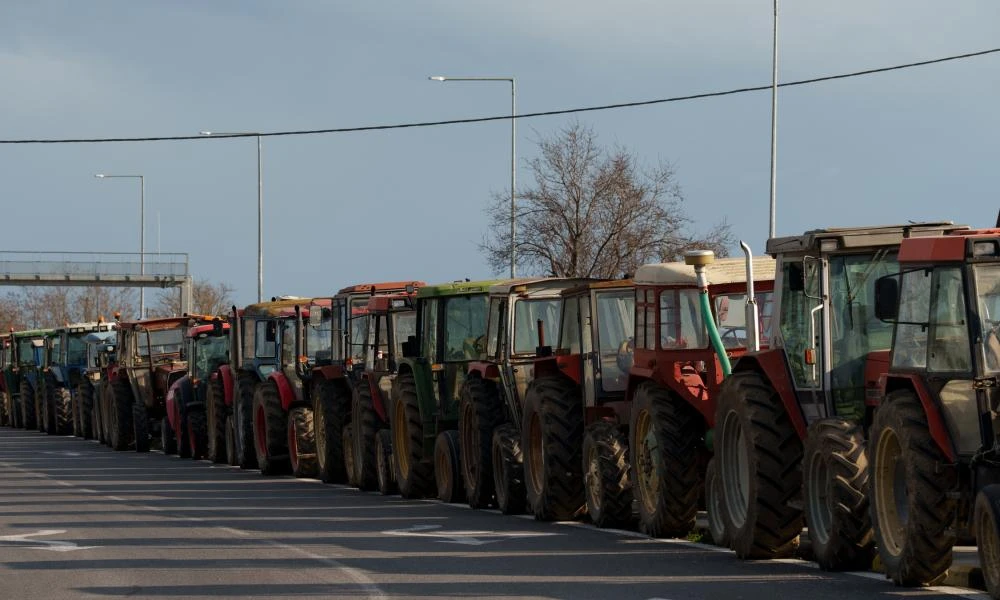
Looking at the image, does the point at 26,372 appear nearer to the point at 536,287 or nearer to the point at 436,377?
the point at 436,377

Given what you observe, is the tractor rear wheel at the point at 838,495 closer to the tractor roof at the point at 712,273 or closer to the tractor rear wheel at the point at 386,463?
the tractor roof at the point at 712,273

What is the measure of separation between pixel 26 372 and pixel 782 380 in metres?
39.4

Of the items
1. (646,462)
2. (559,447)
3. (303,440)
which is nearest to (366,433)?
(303,440)

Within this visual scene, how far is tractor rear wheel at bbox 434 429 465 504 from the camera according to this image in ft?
75.2

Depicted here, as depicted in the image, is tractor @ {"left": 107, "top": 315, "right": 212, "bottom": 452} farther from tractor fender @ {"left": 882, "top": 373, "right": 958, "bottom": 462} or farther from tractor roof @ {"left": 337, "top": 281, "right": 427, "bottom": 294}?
tractor fender @ {"left": 882, "top": 373, "right": 958, "bottom": 462}

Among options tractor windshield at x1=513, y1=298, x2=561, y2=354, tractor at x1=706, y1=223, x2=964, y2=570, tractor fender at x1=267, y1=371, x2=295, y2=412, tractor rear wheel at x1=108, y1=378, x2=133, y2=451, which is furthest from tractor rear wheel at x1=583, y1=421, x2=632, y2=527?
tractor rear wheel at x1=108, y1=378, x2=133, y2=451

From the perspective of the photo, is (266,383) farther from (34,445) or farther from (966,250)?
(966,250)

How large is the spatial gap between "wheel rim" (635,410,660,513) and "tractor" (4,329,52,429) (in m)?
33.7

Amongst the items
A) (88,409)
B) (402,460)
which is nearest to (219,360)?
(88,409)

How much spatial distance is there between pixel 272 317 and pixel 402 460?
24.7ft

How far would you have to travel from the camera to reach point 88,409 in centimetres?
4441

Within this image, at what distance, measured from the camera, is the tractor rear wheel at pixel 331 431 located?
27.6 m

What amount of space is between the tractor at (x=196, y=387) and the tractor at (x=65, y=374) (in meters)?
10.2

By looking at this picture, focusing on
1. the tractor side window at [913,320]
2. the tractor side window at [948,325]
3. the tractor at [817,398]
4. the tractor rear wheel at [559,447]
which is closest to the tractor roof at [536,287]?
the tractor rear wheel at [559,447]
